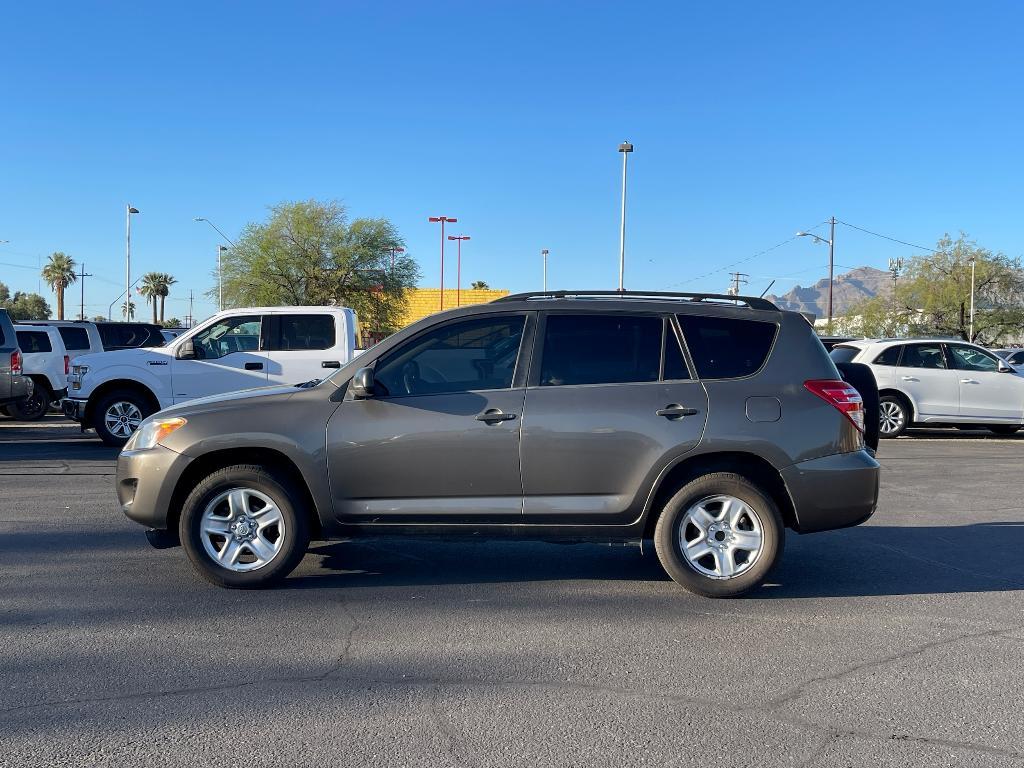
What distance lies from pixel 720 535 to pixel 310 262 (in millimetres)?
37822

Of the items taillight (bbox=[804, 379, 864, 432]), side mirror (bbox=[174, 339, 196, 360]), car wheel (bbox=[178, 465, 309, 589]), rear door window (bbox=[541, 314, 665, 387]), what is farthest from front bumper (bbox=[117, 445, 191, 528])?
side mirror (bbox=[174, 339, 196, 360])

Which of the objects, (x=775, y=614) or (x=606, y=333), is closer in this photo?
(x=775, y=614)

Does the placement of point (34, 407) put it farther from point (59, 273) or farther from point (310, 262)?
point (59, 273)

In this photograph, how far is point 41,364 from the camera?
16719 millimetres

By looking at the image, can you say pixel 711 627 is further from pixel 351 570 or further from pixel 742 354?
pixel 351 570

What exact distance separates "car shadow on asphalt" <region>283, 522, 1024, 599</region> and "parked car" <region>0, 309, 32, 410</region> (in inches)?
361

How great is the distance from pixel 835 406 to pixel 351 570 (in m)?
3.39

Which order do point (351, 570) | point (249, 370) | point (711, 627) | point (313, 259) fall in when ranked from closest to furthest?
1. point (711, 627)
2. point (351, 570)
3. point (249, 370)
4. point (313, 259)

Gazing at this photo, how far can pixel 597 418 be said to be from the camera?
539 centimetres

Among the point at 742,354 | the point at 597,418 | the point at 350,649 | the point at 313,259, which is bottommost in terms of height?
the point at 350,649

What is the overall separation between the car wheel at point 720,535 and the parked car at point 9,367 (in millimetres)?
11718

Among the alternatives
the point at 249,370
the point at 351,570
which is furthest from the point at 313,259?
the point at 351,570

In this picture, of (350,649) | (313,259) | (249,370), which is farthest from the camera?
(313,259)

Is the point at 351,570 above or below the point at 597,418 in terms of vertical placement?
below
